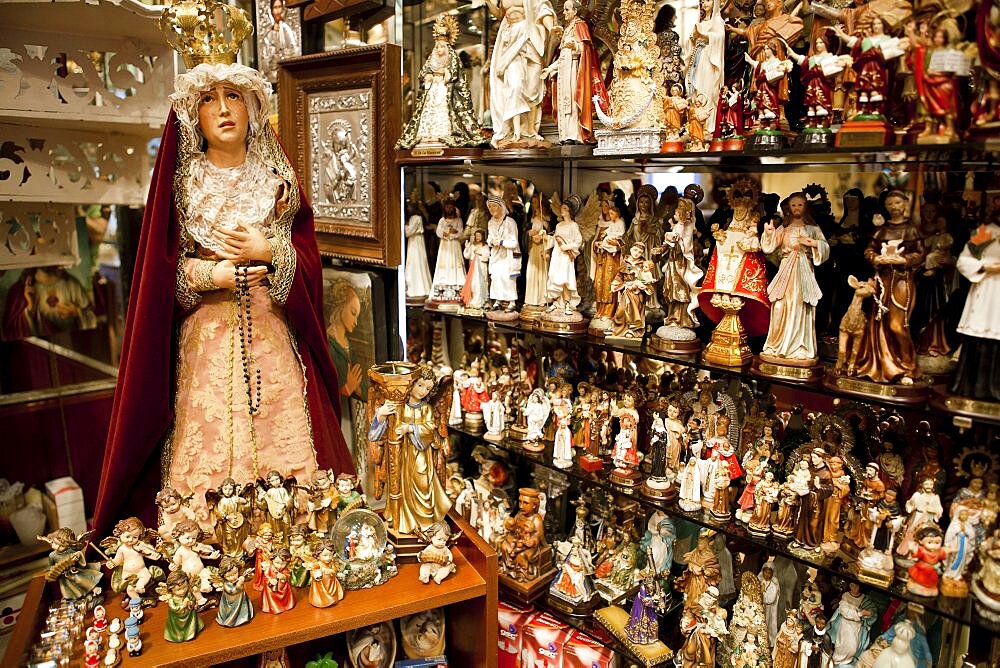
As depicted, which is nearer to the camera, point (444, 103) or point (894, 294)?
point (894, 294)

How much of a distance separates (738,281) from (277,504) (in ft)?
5.28

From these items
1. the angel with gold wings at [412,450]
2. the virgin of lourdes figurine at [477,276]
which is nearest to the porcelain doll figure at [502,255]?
the virgin of lourdes figurine at [477,276]

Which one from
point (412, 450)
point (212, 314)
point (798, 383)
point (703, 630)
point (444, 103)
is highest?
point (444, 103)

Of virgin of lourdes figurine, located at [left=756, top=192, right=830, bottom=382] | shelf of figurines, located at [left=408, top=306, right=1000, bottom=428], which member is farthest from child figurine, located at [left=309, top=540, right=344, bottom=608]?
virgin of lourdes figurine, located at [left=756, top=192, right=830, bottom=382]

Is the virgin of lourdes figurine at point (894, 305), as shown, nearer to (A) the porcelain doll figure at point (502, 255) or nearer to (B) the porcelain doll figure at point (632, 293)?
(B) the porcelain doll figure at point (632, 293)

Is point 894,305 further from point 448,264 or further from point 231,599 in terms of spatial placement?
point 231,599

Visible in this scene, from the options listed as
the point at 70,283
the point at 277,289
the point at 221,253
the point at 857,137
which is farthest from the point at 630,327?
the point at 70,283

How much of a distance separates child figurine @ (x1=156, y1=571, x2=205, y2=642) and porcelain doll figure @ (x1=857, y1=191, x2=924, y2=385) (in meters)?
1.99

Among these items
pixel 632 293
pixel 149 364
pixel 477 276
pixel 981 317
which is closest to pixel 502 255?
pixel 477 276

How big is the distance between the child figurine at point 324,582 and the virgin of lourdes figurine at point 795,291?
1444 millimetres

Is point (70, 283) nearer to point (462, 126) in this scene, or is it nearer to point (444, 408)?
point (462, 126)

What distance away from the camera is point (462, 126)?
314 centimetres

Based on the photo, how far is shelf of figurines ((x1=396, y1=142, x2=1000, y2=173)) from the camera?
80.6 inches

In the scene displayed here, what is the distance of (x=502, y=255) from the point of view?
3086 millimetres
